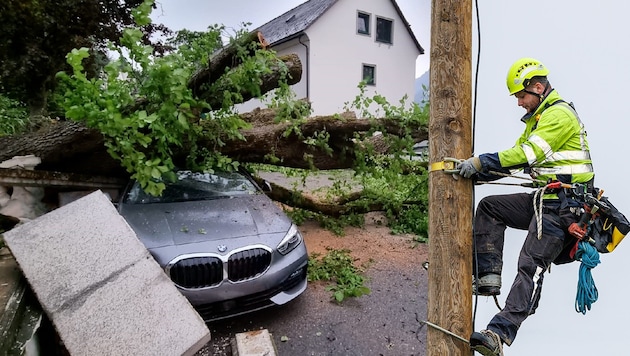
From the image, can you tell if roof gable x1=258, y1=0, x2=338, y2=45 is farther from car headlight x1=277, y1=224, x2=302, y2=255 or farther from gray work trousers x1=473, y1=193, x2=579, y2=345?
gray work trousers x1=473, y1=193, x2=579, y2=345

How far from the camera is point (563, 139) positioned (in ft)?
7.63

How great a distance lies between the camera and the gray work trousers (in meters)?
2.31

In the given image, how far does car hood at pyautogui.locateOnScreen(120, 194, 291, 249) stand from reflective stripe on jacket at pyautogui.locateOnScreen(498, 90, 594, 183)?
2.55m

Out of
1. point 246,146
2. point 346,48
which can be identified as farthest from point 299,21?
point 246,146

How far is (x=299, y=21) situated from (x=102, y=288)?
17.5 metres

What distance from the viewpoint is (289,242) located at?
13.2ft

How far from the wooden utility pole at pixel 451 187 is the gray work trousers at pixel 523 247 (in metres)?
0.27

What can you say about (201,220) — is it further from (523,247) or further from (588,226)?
(588,226)

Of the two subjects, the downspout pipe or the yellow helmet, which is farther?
the downspout pipe

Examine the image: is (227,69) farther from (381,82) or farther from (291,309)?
(381,82)

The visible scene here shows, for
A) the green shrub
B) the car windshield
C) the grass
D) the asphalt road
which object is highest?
the green shrub

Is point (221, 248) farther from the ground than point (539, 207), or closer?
closer

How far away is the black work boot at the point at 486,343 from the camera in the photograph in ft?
6.80

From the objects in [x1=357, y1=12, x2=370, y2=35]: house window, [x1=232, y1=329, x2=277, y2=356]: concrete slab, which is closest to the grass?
[x1=232, y1=329, x2=277, y2=356]: concrete slab
